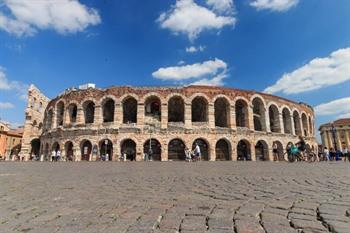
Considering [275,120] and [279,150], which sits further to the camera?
[275,120]

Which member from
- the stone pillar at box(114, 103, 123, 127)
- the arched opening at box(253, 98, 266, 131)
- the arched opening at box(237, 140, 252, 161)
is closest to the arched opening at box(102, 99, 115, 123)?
the stone pillar at box(114, 103, 123, 127)

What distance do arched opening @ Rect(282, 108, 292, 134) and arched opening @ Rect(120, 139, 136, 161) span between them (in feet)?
63.0

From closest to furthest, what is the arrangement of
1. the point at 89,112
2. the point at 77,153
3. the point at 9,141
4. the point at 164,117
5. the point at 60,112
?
1. the point at 164,117
2. the point at 77,153
3. the point at 89,112
4. the point at 60,112
5. the point at 9,141

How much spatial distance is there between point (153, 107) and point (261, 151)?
44.2 ft

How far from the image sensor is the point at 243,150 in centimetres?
2772

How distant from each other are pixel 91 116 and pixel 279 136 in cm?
2213

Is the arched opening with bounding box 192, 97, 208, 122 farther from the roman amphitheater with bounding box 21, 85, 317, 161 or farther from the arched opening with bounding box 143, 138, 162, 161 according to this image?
the arched opening with bounding box 143, 138, 162, 161

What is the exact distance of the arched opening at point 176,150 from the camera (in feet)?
83.3

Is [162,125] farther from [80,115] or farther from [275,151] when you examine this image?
[275,151]

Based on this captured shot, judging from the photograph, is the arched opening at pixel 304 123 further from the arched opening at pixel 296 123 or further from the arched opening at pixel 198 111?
the arched opening at pixel 198 111

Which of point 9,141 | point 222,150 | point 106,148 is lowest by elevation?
point 222,150

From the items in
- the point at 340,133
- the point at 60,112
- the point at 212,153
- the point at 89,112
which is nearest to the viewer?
the point at 212,153

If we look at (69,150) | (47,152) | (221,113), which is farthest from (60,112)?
(221,113)

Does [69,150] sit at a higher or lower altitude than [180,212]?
higher
